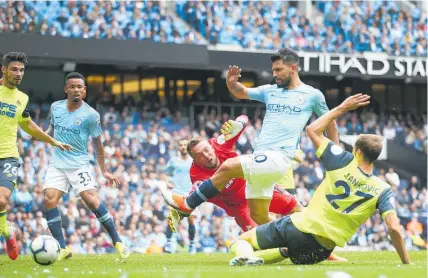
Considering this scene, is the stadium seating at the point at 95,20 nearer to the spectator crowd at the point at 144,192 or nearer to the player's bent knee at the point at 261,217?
the spectator crowd at the point at 144,192

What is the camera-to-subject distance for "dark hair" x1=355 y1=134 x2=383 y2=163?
29.5 feet

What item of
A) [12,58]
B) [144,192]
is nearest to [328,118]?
[12,58]

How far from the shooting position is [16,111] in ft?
36.2

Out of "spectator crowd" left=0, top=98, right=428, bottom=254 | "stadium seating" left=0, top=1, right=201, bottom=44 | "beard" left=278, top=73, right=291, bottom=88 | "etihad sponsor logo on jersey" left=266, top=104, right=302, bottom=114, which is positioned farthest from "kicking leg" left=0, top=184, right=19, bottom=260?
"stadium seating" left=0, top=1, right=201, bottom=44

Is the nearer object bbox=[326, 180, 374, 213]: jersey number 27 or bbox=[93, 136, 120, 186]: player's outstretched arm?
bbox=[326, 180, 374, 213]: jersey number 27

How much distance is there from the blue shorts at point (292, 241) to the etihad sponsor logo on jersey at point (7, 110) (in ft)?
11.1

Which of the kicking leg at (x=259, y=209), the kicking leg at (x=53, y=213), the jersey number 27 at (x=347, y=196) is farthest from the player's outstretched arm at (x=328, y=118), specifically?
the kicking leg at (x=53, y=213)

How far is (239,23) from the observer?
29.9 metres

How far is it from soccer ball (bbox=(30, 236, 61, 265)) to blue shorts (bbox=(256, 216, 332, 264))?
7.43 feet

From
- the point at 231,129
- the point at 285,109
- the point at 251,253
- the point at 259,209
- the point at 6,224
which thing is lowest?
the point at 251,253

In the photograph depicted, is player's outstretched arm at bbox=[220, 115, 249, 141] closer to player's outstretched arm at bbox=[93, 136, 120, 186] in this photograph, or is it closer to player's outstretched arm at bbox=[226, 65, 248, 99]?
player's outstretched arm at bbox=[226, 65, 248, 99]

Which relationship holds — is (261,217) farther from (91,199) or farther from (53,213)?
(53,213)

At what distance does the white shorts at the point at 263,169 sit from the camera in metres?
10.4

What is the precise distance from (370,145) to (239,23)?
69.8 ft
